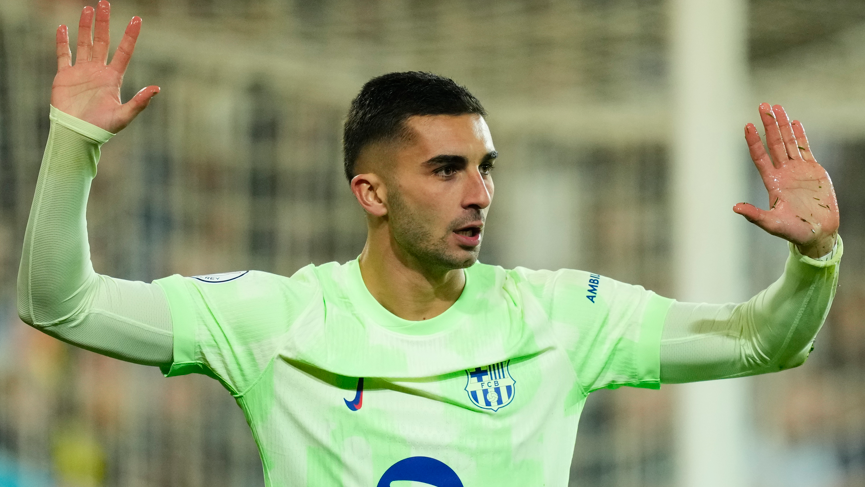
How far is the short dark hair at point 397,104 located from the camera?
2.08 m

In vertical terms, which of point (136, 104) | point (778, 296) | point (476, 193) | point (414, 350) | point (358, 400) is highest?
point (136, 104)

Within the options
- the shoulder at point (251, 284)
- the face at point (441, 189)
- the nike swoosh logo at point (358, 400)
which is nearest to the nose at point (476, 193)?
the face at point (441, 189)

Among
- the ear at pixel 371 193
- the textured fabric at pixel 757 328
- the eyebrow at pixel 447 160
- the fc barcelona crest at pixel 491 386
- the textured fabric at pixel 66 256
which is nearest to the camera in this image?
the textured fabric at pixel 66 256

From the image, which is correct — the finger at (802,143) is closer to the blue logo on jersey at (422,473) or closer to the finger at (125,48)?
the blue logo on jersey at (422,473)

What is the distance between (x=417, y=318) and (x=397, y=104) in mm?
507

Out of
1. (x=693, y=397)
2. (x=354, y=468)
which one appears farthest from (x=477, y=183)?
(x=693, y=397)

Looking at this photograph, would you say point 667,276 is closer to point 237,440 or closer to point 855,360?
point 855,360

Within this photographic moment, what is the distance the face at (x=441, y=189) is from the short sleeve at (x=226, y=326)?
32cm

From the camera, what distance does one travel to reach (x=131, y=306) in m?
1.78

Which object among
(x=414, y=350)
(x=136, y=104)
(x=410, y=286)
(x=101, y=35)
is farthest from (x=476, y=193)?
(x=101, y=35)

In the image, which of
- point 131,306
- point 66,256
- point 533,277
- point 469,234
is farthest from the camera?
point 533,277

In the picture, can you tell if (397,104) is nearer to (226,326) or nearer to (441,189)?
(441,189)

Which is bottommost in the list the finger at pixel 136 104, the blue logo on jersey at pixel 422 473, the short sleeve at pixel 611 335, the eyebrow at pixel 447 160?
the blue logo on jersey at pixel 422 473

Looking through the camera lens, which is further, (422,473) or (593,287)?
(593,287)
